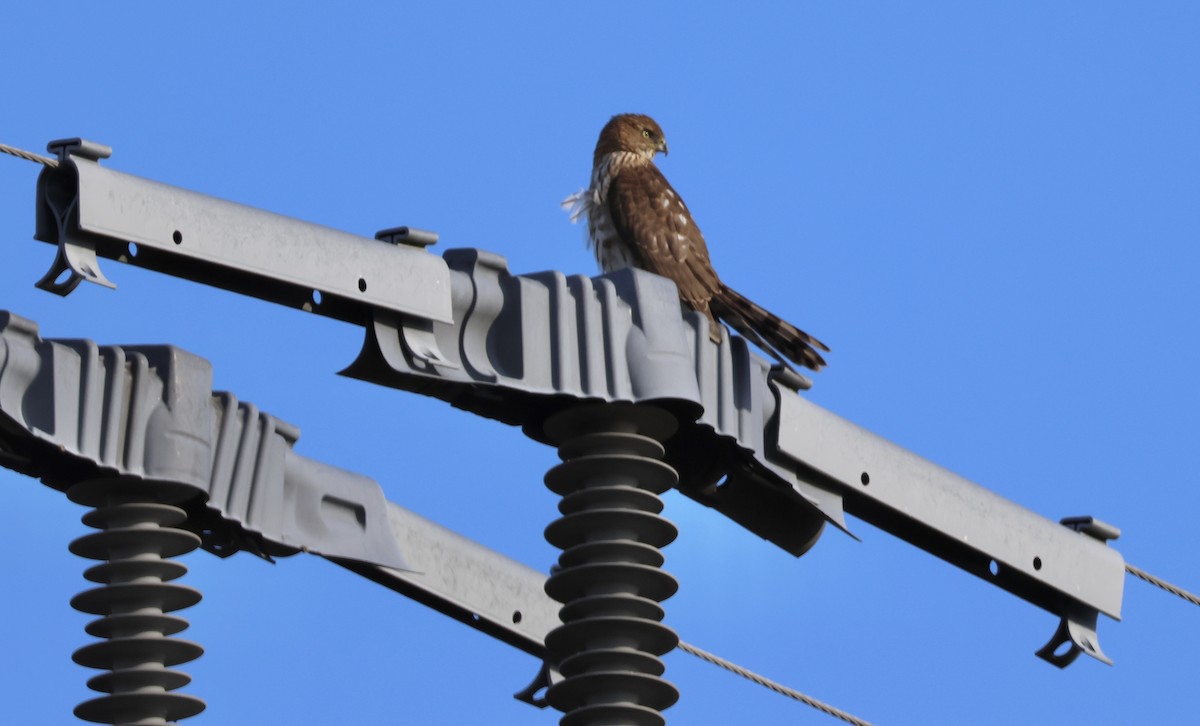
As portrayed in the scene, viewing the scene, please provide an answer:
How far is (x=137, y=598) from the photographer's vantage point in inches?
202

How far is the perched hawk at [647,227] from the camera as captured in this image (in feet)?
29.8

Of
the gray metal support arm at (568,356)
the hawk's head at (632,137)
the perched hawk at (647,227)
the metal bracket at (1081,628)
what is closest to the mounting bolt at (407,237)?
the gray metal support arm at (568,356)

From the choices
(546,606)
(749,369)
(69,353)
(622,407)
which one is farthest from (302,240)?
(546,606)

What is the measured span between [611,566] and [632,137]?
6.80 metres

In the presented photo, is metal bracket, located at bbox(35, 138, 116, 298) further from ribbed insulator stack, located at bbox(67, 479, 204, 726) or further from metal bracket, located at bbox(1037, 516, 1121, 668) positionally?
metal bracket, located at bbox(1037, 516, 1121, 668)

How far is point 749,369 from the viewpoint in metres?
5.31

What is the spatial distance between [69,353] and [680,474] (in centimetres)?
155

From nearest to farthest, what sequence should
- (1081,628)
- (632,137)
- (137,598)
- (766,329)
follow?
1. (137,598)
2. (1081,628)
3. (766,329)
4. (632,137)

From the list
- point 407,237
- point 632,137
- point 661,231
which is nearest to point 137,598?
point 407,237

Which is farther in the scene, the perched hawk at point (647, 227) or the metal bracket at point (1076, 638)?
the perched hawk at point (647, 227)

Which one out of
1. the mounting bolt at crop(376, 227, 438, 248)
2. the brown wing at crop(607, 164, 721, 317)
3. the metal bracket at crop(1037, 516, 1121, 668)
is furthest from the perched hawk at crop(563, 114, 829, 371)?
the mounting bolt at crop(376, 227, 438, 248)

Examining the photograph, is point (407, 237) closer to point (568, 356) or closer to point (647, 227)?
point (568, 356)

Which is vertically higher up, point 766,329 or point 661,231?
point 661,231

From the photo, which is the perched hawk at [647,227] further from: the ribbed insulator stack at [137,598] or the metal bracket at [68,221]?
the metal bracket at [68,221]
